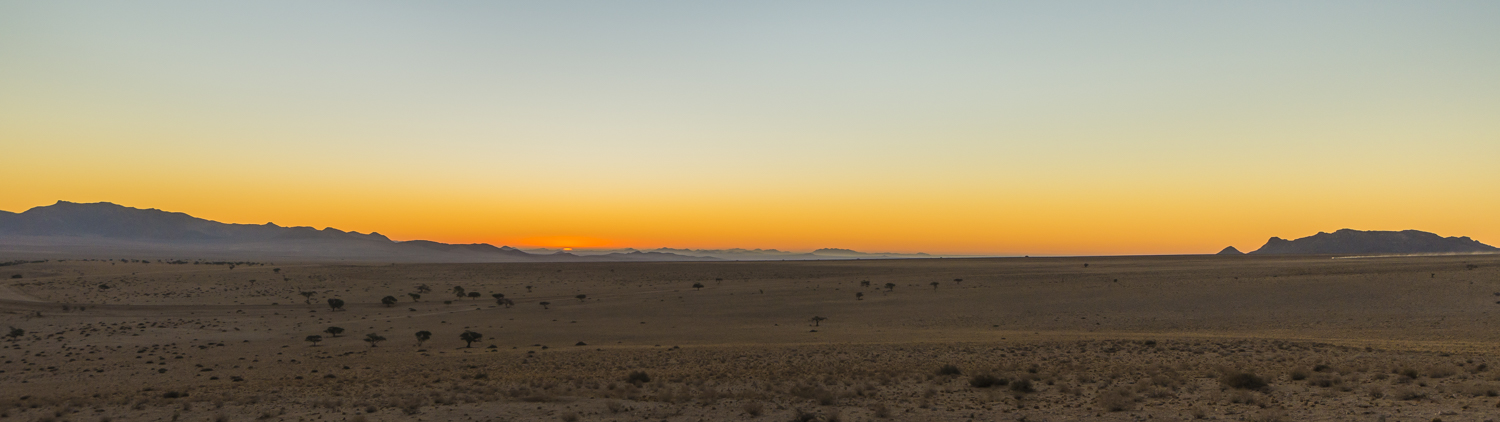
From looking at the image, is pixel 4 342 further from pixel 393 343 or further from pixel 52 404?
pixel 52 404

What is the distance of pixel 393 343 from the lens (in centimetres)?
2705

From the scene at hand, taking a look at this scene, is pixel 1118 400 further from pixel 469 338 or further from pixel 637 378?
pixel 469 338

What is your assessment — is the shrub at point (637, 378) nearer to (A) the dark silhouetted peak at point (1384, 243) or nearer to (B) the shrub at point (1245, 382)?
(B) the shrub at point (1245, 382)

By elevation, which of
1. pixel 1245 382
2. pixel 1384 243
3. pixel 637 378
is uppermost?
pixel 1384 243

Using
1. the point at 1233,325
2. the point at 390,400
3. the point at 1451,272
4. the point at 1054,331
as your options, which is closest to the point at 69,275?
the point at 390,400

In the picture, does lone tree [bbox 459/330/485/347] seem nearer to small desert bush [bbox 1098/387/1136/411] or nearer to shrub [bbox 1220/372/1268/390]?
small desert bush [bbox 1098/387/1136/411]

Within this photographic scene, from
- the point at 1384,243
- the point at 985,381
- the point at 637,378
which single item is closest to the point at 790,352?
the point at 637,378

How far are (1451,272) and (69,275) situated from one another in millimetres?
97219

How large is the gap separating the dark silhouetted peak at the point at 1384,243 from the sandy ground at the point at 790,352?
505 feet

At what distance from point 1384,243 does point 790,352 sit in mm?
208867

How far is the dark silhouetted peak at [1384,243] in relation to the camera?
167750mm

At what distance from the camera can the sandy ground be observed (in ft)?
44.8

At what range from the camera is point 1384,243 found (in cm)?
17088

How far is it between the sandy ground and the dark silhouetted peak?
505ft
